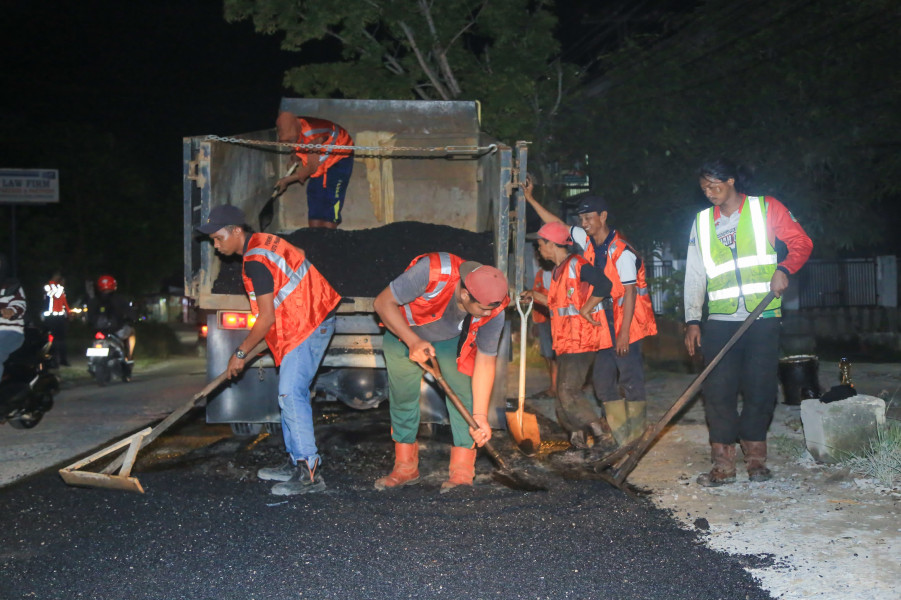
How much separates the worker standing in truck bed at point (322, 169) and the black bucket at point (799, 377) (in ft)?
12.9

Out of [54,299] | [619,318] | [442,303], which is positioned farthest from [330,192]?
[54,299]

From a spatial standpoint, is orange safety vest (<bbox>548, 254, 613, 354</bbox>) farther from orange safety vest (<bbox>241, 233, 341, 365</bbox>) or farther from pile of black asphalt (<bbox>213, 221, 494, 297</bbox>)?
orange safety vest (<bbox>241, 233, 341, 365</bbox>)

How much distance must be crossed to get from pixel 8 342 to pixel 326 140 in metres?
3.05

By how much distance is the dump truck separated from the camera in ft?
19.5

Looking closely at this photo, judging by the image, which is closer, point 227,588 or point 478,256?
point 227,588

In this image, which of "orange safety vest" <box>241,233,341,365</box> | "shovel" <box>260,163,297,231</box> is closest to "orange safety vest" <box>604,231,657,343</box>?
"orange safety vest" <box>241,233,341,365</box>

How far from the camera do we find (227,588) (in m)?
3.40

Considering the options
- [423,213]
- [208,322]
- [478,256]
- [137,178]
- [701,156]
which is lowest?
[208,322]

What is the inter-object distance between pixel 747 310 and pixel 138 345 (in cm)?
1522

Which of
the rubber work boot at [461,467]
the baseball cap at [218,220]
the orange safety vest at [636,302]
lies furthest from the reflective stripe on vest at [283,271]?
the orange safety vest at [636,302]

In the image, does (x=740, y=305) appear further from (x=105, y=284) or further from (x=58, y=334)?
(x=58, y=334)

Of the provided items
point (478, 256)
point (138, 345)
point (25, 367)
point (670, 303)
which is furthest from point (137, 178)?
point (478, 256)

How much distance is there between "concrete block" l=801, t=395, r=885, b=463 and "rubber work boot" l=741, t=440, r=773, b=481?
1.44ft

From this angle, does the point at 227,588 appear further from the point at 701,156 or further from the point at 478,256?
the point at 701,156
